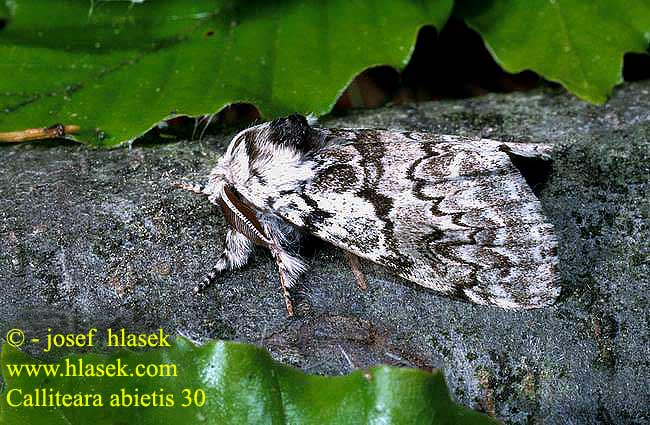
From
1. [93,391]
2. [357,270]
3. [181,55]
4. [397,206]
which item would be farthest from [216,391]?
[181,55]

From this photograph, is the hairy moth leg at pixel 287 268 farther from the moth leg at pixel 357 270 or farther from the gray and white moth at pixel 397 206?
the moth leg at pixel 357 270

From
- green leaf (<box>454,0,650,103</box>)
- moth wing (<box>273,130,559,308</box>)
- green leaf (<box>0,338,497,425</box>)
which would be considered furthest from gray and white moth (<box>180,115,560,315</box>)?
green leaf (<box>454,0,650,103</box>)

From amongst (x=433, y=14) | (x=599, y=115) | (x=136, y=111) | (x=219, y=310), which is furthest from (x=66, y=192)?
(x=599, y=115)


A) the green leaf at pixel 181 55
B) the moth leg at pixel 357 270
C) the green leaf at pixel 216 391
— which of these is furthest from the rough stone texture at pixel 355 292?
the green leaf at pixel 216 391

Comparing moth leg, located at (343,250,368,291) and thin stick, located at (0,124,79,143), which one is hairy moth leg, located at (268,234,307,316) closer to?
moth leg, located at (343,250,368,291)

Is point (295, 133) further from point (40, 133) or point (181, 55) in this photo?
point (40, 133)
